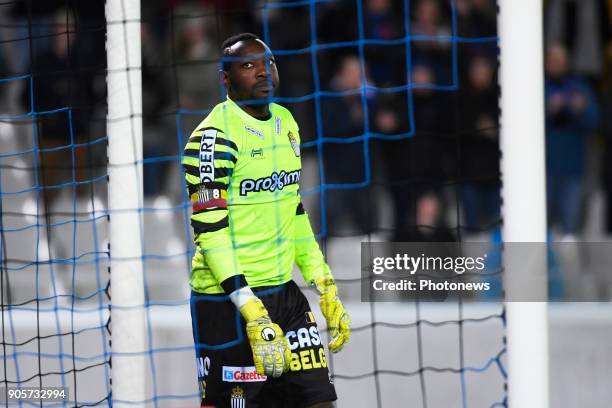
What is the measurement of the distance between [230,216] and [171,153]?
378 cm

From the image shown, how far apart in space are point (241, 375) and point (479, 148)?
3230mm

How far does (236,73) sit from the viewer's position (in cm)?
445

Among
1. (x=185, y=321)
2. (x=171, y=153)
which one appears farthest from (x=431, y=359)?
(x=171, y=153)

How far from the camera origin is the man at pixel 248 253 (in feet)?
14.1

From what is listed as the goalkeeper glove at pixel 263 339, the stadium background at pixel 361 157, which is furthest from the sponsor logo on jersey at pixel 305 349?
the stadium background at pixel 361 157

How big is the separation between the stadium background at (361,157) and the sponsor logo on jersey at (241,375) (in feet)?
6.67

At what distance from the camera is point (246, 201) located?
14.6 feet

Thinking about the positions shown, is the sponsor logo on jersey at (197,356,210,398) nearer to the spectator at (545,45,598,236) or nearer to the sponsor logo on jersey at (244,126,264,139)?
the sponsor logo on jersey at (244,126,264,139)

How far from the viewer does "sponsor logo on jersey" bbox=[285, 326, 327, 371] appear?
440cm

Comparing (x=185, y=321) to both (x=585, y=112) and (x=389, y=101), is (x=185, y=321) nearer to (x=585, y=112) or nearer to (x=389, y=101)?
(x=389, y=101)

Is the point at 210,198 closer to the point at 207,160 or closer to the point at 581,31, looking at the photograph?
the point at 207,160

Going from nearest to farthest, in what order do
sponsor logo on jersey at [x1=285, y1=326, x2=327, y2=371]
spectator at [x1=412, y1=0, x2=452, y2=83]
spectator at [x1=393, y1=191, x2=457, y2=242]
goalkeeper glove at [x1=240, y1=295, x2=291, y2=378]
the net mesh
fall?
goalkeeper glove at [x1=240, y1=295, x2=291, y2=378], sponsor logo on jersey at [x1=285, y1=326, x2=327, y2=371], the net mesh, spectator at [x1=393, y1=191, x2=457, y2=242], spectator at [x1=412, y1=0, x2=452, y2=83]

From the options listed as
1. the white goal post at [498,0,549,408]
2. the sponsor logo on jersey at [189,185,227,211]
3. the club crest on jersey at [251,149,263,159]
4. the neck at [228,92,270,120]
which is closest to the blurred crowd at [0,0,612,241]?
the neck at [228,92,270,120]

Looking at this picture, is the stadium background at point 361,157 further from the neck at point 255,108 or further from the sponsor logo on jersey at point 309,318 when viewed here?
the neck at point 255,108
